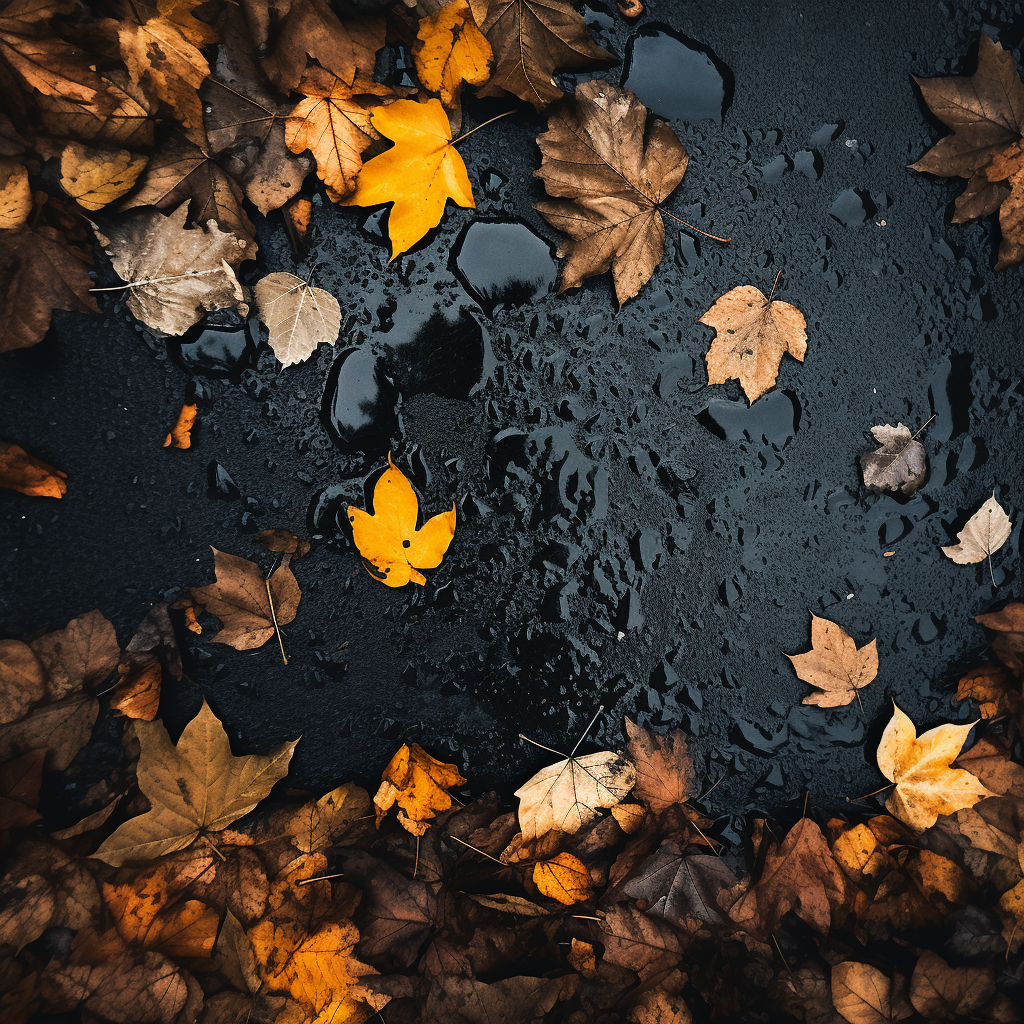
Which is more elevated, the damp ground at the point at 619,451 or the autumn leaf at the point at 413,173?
the autumn leaf at the point at 413,173

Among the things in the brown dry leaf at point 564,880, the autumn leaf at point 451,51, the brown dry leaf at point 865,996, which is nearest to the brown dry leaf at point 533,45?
the autumn leaf at point 451,51

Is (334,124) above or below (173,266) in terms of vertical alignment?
above

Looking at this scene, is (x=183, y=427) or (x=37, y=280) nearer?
(x=37, y=280)

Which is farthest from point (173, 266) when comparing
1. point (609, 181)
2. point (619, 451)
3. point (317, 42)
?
point (619, 451)

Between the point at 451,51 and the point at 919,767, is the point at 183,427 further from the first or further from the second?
the point at 919,767

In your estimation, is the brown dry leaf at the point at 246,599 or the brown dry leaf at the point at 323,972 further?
the brown dry leaf at the point at 246,599

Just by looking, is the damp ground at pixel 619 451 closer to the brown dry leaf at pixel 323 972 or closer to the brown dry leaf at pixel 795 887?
the brown dry leaf at pixel 795 887
